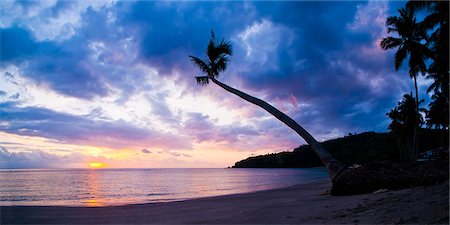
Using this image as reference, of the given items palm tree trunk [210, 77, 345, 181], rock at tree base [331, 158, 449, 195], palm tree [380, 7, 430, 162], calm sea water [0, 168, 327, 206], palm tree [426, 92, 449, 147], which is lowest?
calm sea water [0, 168, 327, 206]

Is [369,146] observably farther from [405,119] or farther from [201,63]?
[201,63]

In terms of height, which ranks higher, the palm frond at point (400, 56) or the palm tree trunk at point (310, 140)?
the palm frond at point (400, 56)

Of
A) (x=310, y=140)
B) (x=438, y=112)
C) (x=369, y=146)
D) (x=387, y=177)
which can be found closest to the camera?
(x=387, y=177)

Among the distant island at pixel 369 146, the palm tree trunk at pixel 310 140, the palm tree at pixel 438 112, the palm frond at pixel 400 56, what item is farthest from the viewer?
the distant island at pixel 369 146

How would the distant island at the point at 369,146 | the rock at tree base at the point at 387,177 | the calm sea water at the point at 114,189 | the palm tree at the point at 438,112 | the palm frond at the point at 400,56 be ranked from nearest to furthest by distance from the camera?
the rock at tree base at the point at 387,177
the calm sea water at the point at 114,189
the palm frond at the point at 400,56
the palm tree at the point at 438,112
the distant island at the point at 369,146

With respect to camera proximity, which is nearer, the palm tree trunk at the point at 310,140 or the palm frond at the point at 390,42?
the palm tree trunk at the point at 310,140

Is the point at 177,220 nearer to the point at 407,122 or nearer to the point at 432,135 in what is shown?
the point at 407,122

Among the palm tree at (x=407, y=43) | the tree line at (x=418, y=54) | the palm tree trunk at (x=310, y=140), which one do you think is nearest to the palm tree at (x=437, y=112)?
the tree line at (x=418, y=54)

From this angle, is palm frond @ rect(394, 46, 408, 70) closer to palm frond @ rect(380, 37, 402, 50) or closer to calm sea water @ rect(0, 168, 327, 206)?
palm frond @ rect(380, 37, 402, 50)

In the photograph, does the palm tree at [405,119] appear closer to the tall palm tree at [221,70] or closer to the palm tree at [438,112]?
the palm tree at [438,112]

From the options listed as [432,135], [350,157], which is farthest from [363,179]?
[350,157]

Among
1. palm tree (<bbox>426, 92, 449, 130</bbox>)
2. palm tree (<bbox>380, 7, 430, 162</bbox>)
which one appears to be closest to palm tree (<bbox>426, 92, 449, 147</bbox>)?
palm tree (<bbox>426, 92, 449, 130</bbox>)

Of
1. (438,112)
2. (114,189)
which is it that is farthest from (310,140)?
(438,112)

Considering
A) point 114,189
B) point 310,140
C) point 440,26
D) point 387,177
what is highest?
point 440,26
